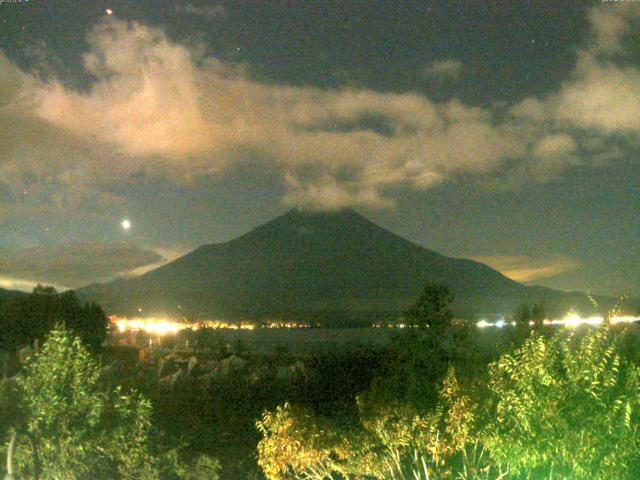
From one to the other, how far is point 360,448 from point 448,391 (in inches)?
65.4

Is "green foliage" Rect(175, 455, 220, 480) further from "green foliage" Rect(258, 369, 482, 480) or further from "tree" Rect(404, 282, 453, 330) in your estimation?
"tree" Rect(404, 282, 453, 330)

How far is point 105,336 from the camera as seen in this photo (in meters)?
54.3

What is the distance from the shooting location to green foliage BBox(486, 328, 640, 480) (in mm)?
5855

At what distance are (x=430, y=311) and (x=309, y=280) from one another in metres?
133

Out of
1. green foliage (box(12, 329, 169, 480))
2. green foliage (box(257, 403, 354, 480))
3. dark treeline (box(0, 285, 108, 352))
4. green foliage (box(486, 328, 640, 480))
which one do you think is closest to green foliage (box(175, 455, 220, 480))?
green foliage (box(12, 329, 169, 480))

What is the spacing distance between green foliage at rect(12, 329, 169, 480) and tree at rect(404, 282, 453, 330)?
555 cm

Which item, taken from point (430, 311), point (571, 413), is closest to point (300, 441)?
point (571, 413)

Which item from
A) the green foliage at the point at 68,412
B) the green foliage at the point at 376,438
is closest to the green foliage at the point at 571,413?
the green foliage at the point at 376,438

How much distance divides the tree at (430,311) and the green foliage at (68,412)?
5.55m

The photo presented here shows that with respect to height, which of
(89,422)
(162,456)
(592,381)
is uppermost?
(592,381)

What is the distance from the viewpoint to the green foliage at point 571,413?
231 inches

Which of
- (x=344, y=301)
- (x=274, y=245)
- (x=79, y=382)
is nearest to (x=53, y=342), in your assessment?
(x=79, y=382)

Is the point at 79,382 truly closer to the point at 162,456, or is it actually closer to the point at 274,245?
the point at 162,456

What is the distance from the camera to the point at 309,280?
14675 cm
